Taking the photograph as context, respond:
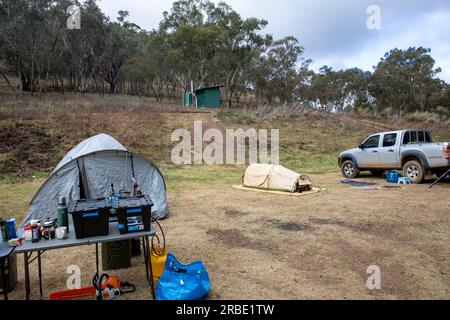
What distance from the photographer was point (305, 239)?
248 inches

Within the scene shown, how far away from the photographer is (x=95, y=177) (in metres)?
7.52

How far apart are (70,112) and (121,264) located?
61.8 feet

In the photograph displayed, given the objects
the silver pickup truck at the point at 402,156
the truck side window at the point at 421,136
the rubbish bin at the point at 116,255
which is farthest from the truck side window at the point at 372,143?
the rubbish bin at the point at 116,255

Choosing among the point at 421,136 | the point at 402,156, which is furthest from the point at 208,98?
the point at 402,156

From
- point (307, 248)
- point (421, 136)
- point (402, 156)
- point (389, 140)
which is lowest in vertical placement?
point (307, 248)

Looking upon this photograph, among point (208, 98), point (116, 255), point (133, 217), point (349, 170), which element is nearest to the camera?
point (133, 217)

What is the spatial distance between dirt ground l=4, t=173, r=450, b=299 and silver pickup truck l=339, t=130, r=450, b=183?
143 centimetres

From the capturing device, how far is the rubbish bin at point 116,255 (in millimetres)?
5141

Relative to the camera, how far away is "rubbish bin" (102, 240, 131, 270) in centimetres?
514

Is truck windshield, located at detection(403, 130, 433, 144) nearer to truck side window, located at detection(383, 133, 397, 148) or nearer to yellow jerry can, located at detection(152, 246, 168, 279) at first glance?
truck side window, located at detection(383, 133, 397, 148)

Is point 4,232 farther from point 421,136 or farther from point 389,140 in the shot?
point 421,136

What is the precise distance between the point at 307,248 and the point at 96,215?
3439mm

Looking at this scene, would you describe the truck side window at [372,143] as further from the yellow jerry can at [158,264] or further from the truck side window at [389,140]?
the yellow jerry can at [158,264]

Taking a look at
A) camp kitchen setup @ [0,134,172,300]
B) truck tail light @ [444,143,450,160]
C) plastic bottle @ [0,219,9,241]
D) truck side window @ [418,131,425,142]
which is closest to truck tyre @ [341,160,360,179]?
truck side window @ [418,131,425,142]
